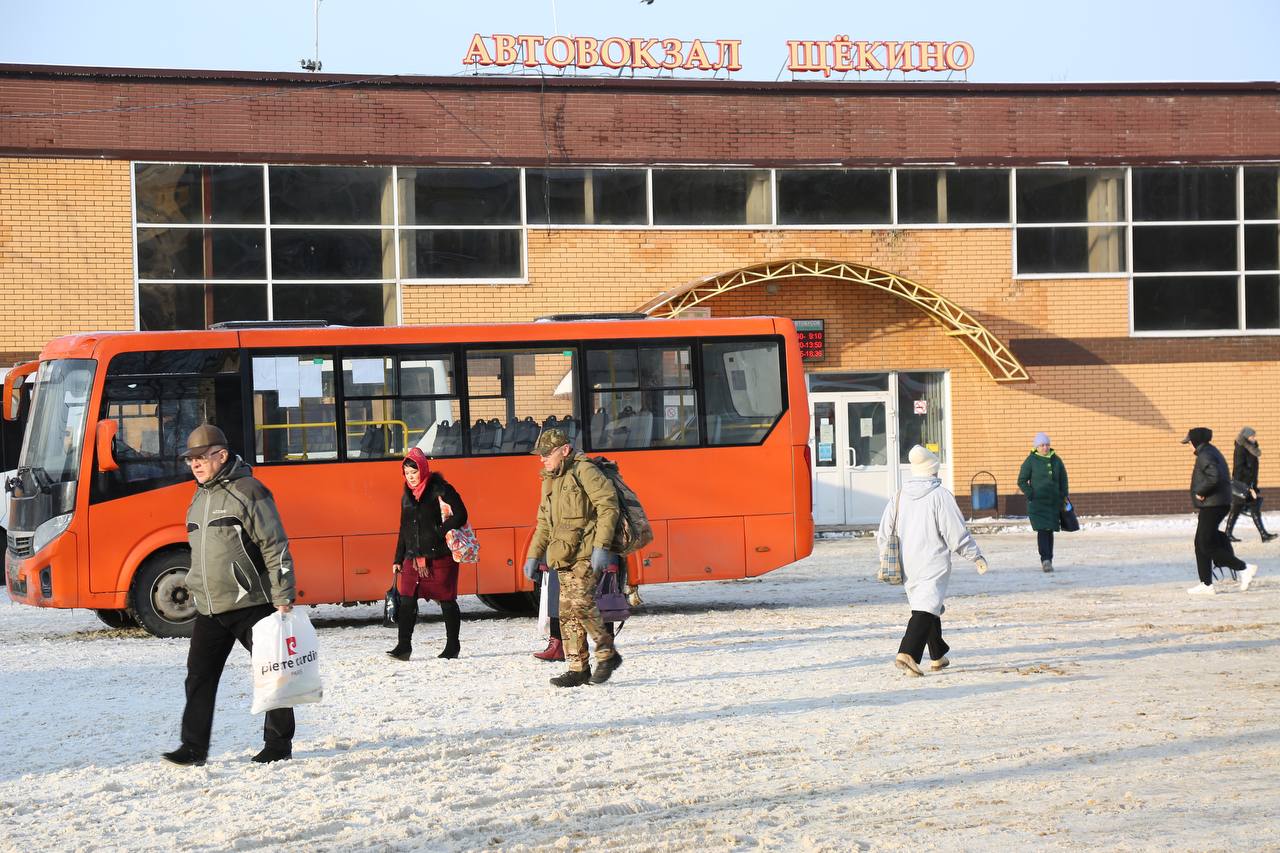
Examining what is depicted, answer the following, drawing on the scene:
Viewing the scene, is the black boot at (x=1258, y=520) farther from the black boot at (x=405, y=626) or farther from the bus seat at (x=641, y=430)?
the black boot at (x=405, y=626)

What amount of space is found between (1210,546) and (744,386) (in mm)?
4900

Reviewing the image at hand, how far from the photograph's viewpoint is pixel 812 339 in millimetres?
27859

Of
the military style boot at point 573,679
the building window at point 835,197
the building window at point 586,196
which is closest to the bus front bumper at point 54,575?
the military style boot at point 573,679

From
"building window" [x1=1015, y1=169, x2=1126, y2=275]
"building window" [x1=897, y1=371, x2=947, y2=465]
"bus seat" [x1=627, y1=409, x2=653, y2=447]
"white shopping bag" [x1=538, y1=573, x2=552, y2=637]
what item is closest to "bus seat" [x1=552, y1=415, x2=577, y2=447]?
"bus seat" [x1=627, y1=409, x2=653, y2=447]

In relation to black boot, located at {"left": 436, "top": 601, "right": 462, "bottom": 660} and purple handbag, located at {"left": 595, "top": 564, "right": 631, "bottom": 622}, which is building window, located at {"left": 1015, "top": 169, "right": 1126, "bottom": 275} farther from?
purple handbag, located at {"left": 595, "top": 564, "right": 631, "bottom": 622}

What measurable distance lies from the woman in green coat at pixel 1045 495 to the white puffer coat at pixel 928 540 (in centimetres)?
831

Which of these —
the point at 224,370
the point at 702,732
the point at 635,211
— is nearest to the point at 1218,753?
the point at 702,732

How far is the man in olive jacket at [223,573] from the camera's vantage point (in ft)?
26.1

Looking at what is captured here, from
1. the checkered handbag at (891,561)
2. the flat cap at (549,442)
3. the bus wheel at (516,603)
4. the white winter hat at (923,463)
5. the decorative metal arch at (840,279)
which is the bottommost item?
the bus wheel at (516,603)

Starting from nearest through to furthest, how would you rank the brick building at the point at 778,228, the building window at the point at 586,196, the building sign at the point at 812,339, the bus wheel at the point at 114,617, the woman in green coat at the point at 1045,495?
1. the bus wheel at the point at 114,617
2. the woman in green coat at the point at 1045,495
3. the brick building at the point at 778,228
4. the building window at the point at 586,196
5. the building sign at the point at 812,339

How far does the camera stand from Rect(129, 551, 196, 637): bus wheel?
14.3 meters

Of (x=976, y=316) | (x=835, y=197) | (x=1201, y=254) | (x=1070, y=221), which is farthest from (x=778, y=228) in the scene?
(x=1201, y=254)

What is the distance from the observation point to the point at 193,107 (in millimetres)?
25734

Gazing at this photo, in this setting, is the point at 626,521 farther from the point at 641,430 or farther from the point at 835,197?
the point at 835,197
